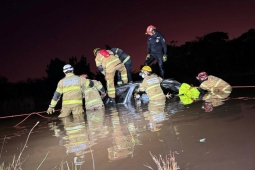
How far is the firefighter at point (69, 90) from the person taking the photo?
8.30 meters

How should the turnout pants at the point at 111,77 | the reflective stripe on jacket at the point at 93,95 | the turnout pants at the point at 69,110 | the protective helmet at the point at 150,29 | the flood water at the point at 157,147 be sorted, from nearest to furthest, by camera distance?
1. the flood water at the point at 157,147
2. the turnout pants at the point at 69,110
3. the reflective stripe on jacket at the point at 93,95
4. the turnout pants at the point at 111,77
5. the protective helmet at the point at 150,29

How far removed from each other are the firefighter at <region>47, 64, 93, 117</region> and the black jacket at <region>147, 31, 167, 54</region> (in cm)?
358

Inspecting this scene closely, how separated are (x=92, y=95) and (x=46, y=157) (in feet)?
18.2

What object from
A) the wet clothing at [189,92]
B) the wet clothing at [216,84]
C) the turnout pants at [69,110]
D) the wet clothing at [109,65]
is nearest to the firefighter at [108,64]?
the wet clothing at [109,65]

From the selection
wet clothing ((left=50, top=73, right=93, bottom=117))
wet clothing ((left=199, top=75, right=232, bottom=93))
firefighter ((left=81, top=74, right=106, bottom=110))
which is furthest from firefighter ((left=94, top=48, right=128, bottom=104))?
wet clothing ((left=199, top=75, right=232, bottom=93))

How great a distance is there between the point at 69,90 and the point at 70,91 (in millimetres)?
43

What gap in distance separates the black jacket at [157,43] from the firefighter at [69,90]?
3576mm

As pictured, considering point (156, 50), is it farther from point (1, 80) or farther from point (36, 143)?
point (1, 80)

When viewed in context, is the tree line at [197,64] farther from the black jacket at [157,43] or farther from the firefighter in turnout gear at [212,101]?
the firefighter in turnout gear at [212,101]

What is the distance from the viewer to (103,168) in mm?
2830

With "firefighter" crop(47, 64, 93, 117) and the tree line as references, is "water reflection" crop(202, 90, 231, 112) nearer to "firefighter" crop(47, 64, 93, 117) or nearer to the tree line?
"firefighter" crop(47, 64, 93, 117)

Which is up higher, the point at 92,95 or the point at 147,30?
the point at 147,30

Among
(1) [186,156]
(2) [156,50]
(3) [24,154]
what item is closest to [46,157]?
(3) [24,154]

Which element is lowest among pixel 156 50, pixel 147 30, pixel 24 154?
pixel 24 154
